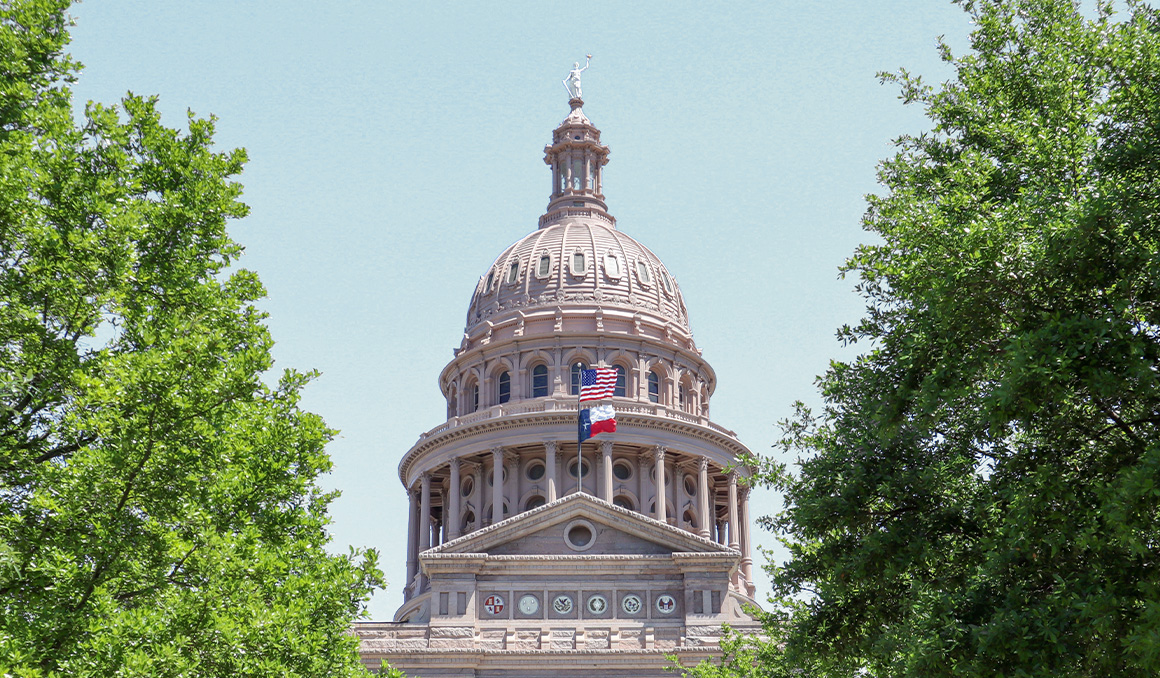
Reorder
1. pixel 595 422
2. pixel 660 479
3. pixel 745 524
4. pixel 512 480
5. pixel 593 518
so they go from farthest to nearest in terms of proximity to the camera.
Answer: pixel 745 524 < pixel 512 480 < pixel 660 479 < pixel 595 422 < pixel 593 518

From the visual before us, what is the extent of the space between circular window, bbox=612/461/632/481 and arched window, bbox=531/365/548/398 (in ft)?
20.1

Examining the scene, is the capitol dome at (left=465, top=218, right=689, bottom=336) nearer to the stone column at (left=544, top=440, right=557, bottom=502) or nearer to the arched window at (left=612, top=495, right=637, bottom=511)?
the stone column at (left=544, top=440, right=557, bottom=502)

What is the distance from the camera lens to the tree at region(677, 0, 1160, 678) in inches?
599

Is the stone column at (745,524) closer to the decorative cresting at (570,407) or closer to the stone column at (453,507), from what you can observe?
the decorative cresting at (570,407)

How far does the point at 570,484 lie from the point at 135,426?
57.7 m

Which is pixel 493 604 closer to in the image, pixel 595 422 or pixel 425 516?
pixel 595 422

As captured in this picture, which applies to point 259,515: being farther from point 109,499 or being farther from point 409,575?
point 409,575

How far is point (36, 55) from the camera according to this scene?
19.2 metres

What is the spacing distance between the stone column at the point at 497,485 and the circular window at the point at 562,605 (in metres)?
16.4

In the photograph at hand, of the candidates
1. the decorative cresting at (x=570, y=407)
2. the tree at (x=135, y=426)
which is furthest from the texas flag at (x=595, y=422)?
the tree at (x=135, y=426)

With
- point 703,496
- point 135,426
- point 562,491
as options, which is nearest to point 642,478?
point 703,496

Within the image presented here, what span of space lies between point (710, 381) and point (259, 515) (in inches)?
2595

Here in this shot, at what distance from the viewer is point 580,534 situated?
57.1 meters

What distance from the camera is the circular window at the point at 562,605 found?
179 feet
